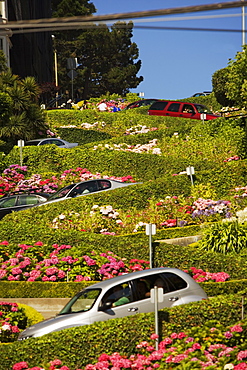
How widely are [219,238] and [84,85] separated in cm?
7560

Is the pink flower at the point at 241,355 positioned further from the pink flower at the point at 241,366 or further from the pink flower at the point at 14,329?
the pink flower at the point at 14,329

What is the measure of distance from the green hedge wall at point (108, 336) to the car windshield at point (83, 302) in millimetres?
1007

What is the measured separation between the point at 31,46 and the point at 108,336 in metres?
55.8

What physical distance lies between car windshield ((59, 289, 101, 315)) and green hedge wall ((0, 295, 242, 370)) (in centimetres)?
101

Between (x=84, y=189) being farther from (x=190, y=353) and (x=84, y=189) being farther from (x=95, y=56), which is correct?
(x=95, y=56)

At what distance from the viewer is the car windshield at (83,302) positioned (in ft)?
44.2

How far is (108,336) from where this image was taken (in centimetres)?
1209

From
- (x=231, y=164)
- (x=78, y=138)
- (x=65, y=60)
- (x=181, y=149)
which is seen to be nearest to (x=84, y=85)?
(x=65, y=60)

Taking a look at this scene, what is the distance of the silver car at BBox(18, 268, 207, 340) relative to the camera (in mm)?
13109

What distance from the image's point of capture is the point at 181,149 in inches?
1446

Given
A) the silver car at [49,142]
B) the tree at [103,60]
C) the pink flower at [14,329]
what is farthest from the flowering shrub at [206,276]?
the tree at [103,60]

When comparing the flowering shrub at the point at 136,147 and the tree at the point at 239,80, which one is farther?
the flowering shrub at the point at 136,147

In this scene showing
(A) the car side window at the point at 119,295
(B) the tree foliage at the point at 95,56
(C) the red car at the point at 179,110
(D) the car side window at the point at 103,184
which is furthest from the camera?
(B) the tree foliage at the point at 95,56

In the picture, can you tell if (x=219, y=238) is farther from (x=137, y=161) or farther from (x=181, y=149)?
(x=181, y=149)
